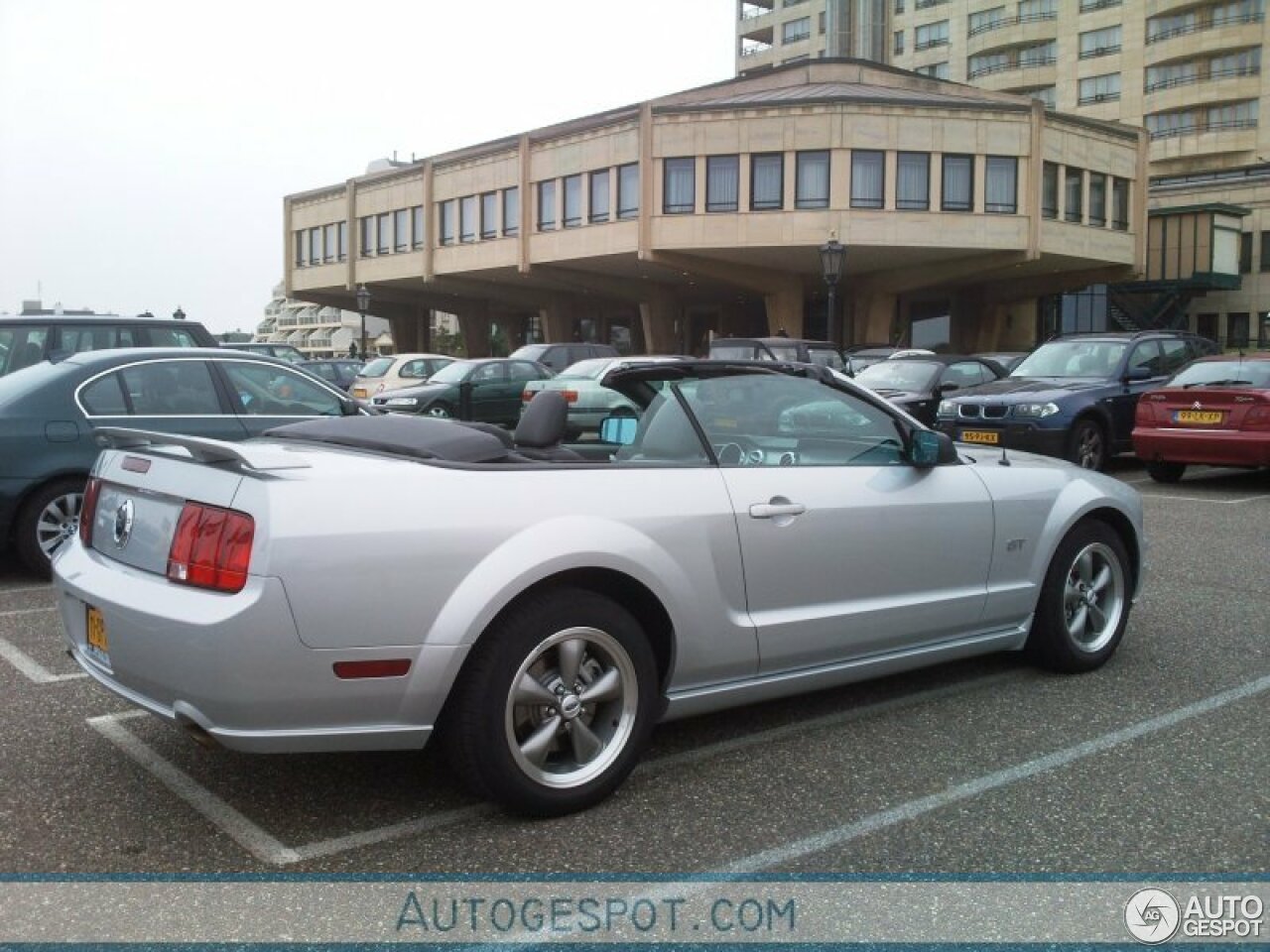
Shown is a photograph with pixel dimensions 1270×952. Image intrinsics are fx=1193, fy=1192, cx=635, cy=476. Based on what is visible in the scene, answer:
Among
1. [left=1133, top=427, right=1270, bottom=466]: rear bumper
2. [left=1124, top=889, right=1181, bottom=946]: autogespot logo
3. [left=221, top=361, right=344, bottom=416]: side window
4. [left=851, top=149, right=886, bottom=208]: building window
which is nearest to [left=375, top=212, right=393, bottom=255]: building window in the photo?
[left=851, top=149, right=886, bottom=208]: building window

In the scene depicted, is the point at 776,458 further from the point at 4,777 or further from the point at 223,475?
the point at 4,777

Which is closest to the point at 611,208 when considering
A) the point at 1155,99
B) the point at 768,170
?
the point at 768,170

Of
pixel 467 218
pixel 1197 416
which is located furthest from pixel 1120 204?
pixel 1197 416

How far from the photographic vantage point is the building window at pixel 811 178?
1601 inches

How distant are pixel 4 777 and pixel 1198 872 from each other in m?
3.65

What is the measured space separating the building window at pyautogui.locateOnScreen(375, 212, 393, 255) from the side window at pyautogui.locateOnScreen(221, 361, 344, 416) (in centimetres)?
5076

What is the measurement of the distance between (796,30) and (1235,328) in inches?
1648

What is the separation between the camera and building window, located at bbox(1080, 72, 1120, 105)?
64125 millimetres

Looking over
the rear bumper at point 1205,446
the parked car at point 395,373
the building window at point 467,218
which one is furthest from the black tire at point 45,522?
the building window at point 467,218

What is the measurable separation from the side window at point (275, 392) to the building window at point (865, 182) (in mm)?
34590

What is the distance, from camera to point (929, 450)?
4.57 meters

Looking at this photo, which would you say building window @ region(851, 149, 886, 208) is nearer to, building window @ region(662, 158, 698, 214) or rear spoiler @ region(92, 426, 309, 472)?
building window @ region(662, 158, 698, 214)

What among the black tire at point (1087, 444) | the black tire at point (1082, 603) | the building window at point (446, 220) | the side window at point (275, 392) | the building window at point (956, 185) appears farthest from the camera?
the building window at point (446, 220)

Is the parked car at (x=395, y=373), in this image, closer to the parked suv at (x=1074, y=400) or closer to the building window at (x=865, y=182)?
the parked suv at (x=1074, y=400)
